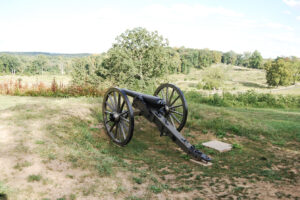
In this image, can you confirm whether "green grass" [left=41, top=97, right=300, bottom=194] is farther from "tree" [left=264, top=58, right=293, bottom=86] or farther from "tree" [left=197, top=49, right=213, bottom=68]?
"tree" [left=197, top=49, right=213, bottom=68]

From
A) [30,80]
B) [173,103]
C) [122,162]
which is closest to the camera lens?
[122,162]

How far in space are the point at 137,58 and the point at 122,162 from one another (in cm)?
2146

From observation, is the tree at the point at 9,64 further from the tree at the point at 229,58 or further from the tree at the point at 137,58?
the tree at the point at 229,58

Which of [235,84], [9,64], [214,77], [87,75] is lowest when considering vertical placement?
[235,84]

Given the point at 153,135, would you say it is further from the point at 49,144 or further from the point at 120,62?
the point at 120,62

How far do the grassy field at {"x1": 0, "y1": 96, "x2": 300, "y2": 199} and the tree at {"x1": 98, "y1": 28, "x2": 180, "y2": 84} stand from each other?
1558cm

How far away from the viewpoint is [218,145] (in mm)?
6453

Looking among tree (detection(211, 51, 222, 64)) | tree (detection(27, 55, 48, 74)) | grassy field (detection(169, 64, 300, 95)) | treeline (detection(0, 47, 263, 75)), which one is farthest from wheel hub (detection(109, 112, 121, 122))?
tree (detection(211, 51, 222, 64))

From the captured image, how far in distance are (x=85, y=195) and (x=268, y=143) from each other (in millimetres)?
5825

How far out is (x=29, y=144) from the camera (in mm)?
4383

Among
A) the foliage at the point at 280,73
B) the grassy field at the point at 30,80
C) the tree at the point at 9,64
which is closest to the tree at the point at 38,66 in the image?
the tree at the point at 9,64

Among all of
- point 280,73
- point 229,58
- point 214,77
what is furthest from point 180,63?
point 229,58

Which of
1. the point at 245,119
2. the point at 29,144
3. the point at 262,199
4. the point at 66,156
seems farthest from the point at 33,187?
the point at 245,119

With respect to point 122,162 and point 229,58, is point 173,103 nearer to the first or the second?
point 122,162
